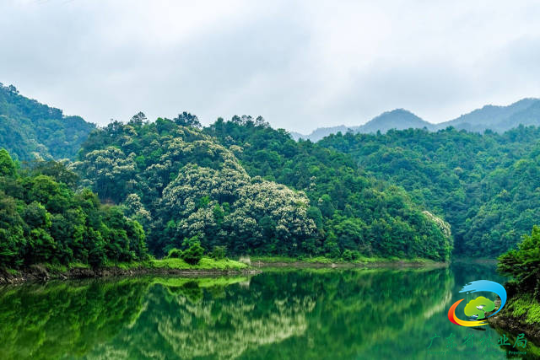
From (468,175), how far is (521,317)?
287 ft

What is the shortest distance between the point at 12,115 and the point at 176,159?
6372 centimetres

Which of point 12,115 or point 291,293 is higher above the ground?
point 12,115

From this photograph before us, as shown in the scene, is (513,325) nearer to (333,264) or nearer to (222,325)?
(222,325)

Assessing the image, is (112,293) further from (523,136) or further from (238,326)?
(523,136)

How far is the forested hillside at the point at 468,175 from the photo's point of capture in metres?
77.3

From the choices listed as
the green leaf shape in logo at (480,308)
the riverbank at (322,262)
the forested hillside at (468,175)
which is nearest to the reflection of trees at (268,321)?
the green leaf shape in logo at (480,308)

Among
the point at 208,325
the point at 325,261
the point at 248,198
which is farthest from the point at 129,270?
the point at 325,261

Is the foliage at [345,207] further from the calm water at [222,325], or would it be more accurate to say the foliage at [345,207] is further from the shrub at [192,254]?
the calm water at [222,325]

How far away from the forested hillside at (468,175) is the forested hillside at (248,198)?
831cm

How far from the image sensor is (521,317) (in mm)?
17188

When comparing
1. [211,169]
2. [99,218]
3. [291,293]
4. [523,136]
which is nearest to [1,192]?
[99,218]

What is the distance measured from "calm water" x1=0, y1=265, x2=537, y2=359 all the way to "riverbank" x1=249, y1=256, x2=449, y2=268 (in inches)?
1070

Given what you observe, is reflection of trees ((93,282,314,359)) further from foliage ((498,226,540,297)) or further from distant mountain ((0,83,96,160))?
distant mountain ((0,83,96,160))

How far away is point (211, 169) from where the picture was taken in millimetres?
64500
